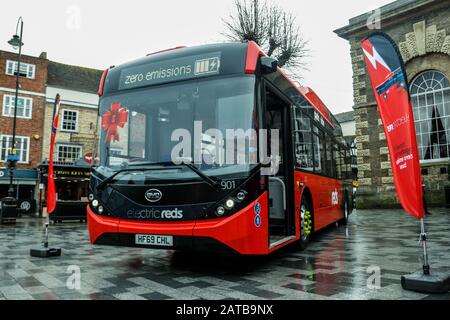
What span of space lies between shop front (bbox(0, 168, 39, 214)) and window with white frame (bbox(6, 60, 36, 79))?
782 cm

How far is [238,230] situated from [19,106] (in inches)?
1155

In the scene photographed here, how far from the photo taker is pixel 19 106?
28.5 metres

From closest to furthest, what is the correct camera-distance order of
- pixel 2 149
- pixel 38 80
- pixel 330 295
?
pixel 330 295
pixel 2 149
pixel 38 80

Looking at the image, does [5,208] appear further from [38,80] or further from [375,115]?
[375,115]

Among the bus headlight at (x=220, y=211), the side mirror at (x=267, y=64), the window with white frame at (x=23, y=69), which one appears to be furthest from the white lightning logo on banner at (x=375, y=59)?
the window with white frame at (x=23, y=69)

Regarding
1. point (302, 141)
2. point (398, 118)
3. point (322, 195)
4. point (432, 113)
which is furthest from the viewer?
point (432, 113)

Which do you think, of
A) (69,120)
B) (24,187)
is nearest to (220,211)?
(24,187)

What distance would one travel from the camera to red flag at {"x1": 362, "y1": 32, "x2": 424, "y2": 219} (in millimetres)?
4414

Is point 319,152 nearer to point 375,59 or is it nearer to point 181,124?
point 375,59

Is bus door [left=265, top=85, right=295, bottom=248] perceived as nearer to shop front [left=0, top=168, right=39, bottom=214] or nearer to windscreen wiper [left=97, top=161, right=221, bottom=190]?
windscreen wiper [left=97, top=161, right=221, bottom=190]

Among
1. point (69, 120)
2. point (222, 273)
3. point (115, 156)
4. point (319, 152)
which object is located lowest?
point (222, 273)

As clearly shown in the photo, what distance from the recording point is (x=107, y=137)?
5.73 m
